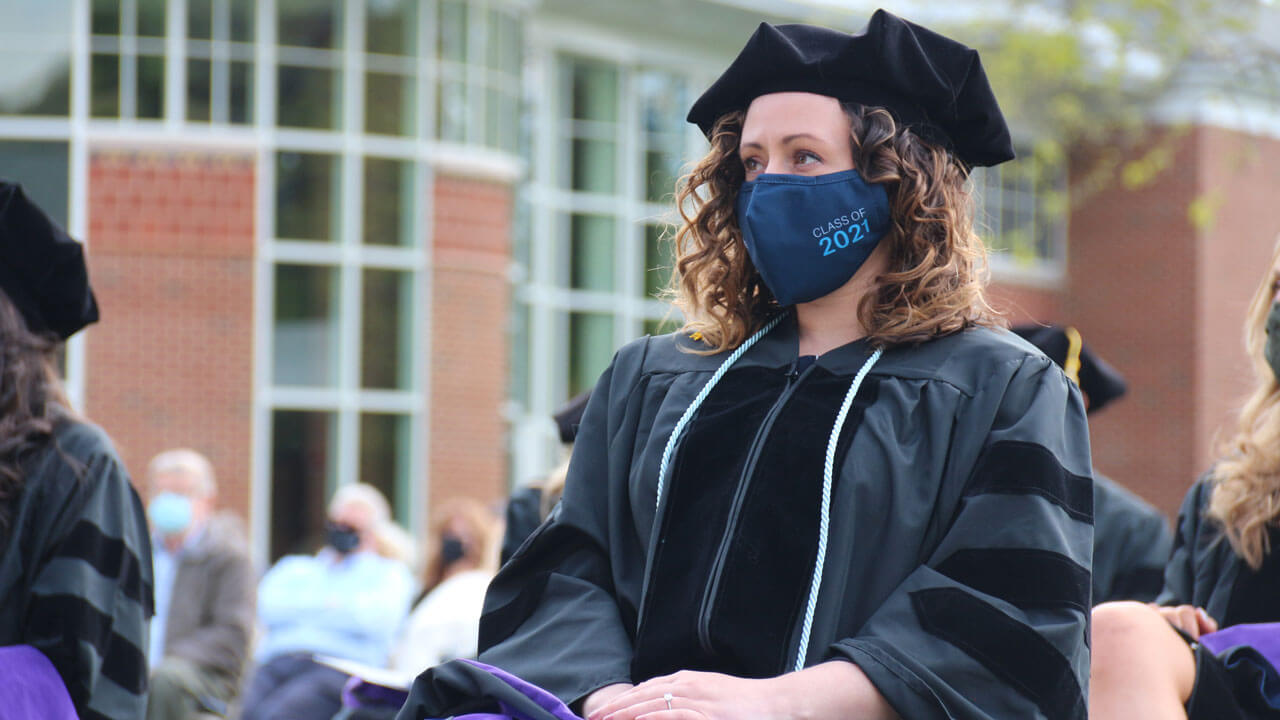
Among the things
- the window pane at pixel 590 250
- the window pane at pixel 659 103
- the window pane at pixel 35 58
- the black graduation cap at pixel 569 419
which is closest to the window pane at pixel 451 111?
the window pane at pixel 590 250

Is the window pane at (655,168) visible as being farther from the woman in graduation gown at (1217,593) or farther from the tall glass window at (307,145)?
the woman in graduation gown at (1217,593)

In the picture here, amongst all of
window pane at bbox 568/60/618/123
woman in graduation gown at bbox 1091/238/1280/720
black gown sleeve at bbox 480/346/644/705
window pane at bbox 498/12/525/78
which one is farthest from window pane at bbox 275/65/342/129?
black gown sleeve at bbox 480/346/644/705

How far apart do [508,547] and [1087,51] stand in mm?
12477

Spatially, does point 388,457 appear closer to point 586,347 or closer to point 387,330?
point 387,330

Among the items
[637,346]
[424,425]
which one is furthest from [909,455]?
[424,425]

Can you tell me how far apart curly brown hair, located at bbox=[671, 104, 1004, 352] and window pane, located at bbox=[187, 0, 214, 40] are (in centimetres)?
1219

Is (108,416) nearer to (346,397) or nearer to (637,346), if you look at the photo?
(346,397)

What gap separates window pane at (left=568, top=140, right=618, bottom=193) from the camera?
17984 millimetres

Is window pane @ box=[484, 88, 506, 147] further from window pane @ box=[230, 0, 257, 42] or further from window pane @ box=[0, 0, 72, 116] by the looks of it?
window pane @ box=[0, 0, 72, 116]

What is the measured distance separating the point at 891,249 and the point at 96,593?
209 centimetres

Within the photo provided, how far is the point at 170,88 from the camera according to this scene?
14375 mm

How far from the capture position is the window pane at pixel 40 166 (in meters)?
14.4

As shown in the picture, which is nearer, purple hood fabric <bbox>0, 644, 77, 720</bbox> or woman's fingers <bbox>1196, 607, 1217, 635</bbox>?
purple hood fabric <bbox>0, 644, 77, 720</bbox>

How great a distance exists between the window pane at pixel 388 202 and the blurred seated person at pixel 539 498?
9.09m
